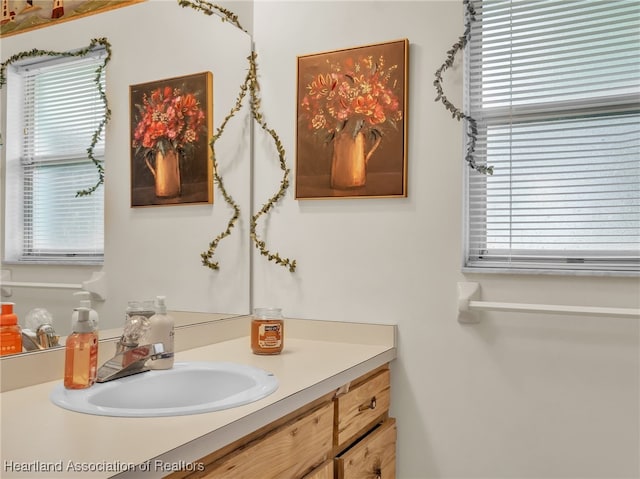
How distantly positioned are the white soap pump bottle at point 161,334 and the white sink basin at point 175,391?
0.08ft

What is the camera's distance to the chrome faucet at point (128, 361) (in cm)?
130

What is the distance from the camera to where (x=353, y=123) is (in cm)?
190

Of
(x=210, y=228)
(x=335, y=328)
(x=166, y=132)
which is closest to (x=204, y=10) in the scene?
(x=166, y=132)

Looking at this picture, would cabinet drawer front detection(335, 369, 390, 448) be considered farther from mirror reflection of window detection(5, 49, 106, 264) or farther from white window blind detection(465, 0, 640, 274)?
mirror reflection of window detection(5, 49, 106, 264)

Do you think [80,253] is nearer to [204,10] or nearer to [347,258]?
[347,258]

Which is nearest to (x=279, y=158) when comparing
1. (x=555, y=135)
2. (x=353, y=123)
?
(x=353, y=123)

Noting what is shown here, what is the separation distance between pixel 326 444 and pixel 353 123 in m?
1.02

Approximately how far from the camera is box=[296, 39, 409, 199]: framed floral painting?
1841 millimetres

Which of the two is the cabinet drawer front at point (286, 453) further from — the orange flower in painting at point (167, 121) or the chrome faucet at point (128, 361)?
the orange flower in painting at point (167, 121)

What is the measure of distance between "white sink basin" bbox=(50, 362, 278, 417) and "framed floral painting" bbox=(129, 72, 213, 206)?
51 cm

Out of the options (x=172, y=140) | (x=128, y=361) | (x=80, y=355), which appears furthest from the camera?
(x=172, y=140)

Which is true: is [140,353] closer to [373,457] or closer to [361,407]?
[361,407]

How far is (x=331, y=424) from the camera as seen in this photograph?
144 centimetres

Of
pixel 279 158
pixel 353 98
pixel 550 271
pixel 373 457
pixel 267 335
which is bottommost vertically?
pixel 373 457
